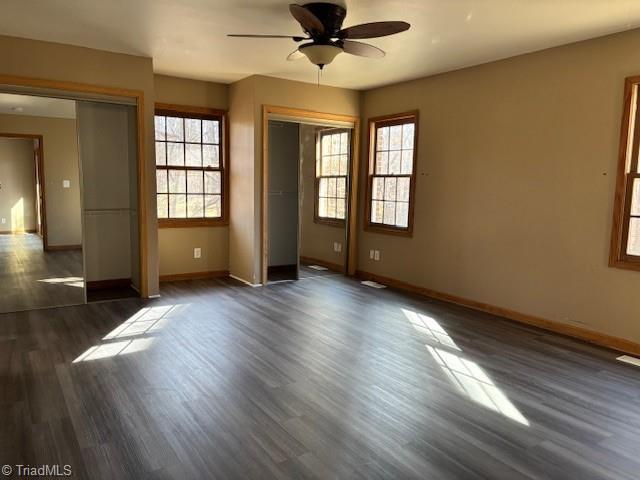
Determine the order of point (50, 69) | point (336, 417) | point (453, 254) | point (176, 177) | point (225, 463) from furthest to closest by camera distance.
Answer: point (176, 177), point (453, 254), point (50, 69), point (336, 417), point (225, 463)

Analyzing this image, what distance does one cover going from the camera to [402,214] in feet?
20.2

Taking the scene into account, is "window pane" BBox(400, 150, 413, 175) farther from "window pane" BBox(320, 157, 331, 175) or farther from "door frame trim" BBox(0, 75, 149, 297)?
"door frame trim" BBox(0, 75, 149, 297)

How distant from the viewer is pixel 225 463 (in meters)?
2.20

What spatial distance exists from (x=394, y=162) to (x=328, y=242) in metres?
1.83

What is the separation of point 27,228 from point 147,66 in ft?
10.3

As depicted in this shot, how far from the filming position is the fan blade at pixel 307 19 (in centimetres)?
287

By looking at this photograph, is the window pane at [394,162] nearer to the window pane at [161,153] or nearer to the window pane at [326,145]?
the window pane at [326,145]

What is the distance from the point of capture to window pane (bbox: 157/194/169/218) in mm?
6121

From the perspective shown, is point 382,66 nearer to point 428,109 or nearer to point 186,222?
point 428,109

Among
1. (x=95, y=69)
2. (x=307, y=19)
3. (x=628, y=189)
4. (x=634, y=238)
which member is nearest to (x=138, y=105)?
(x=95, y=69)

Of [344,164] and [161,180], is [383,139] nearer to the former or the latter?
[344,164]

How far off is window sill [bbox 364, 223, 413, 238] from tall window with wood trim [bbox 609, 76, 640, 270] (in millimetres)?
2480

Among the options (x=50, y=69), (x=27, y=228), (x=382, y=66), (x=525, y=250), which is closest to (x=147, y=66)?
(x=50, y=69)

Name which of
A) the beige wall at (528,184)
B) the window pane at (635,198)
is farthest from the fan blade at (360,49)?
the window pane at (635,198)
